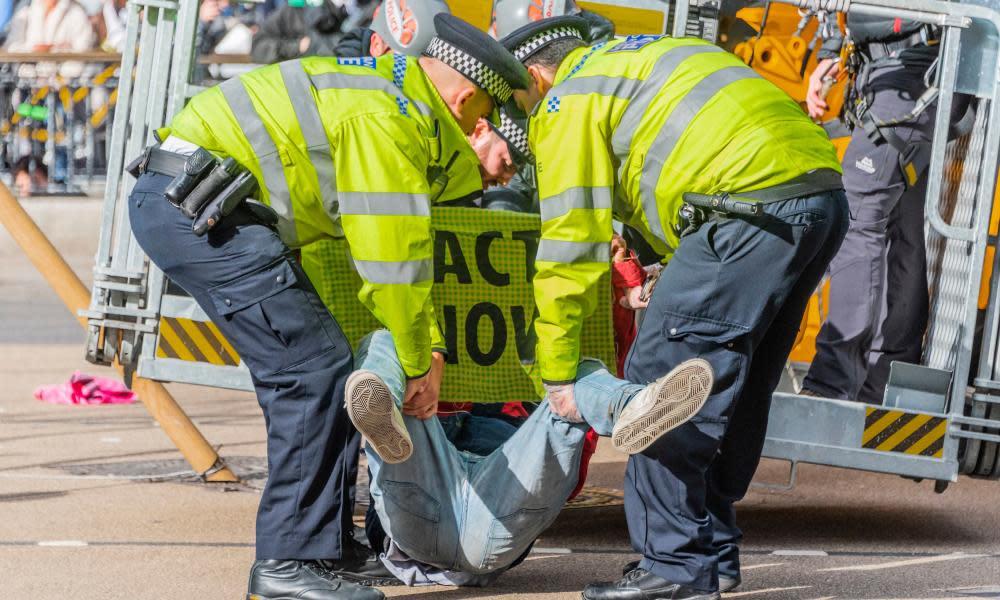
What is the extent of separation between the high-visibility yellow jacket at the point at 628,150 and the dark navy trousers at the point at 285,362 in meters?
0.65

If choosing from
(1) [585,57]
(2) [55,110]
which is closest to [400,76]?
(1) [585,57]

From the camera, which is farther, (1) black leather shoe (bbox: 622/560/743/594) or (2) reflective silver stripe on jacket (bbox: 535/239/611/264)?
(1) black leather shoe (bbox: 622/560/743/594)

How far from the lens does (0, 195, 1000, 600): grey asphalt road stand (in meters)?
4.79

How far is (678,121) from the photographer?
4305 mm

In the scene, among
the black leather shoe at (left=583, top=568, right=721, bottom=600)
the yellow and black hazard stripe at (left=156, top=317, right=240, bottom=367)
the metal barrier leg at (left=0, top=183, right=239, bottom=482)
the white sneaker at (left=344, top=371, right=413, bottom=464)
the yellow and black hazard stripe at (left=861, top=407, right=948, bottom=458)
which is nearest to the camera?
the white sneaker at (left=344, top=371, right=413, bottom=464)

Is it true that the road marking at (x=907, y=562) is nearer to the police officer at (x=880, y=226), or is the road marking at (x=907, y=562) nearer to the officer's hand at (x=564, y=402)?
the police officer at (x=880, y=226)

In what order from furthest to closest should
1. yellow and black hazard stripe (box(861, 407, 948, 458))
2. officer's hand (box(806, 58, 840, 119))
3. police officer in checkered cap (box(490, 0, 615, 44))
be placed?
officer's hand (box(806, 58, 840, 119)), police officer in checkered cap (box(490, 0, 615, 44)), yellow and black hazard stripe (box(861, 407, 948, 458))

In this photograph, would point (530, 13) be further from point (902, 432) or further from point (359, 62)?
point (902, 432)

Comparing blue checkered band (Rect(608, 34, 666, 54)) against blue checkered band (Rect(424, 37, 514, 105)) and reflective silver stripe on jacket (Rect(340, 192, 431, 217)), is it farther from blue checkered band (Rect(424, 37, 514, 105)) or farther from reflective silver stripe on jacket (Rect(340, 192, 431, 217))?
reflective silver stripe on jacket (Rect(340, 192, 431, 217))

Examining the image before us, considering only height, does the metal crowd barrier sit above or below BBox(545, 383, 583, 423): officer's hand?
below

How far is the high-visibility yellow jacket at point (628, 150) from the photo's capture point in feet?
14.1

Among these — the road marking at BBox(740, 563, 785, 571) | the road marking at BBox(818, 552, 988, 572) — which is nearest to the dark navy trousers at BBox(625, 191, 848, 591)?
the road marking at BBox(740, 563, 785, 571)

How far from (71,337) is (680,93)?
24.3 feet

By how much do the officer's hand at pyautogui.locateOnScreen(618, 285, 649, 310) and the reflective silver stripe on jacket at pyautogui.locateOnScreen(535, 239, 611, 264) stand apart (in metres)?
0.92
